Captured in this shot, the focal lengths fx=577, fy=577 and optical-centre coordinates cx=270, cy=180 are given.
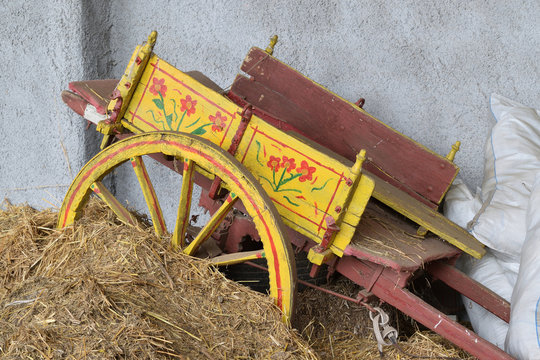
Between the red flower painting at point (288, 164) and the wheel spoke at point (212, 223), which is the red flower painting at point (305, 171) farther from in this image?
the wheel spoke at point (212, 223)

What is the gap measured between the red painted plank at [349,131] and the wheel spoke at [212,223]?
1014 millimetres

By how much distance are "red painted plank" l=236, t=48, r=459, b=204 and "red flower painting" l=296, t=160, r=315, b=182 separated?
0.90 metres

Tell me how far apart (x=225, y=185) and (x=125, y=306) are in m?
0.61

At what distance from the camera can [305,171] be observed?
2252 mm

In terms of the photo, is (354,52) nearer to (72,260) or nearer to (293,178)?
(293,178)

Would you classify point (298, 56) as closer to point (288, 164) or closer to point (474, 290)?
point (288, 164)

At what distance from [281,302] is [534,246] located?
1.07 meters

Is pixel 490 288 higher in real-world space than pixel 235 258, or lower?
higher

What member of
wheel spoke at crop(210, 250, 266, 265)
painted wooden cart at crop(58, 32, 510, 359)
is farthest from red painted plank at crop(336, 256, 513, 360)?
wheel spoke at crop(210, 250, 266, 265)

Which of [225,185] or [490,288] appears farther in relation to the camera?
[490,288]

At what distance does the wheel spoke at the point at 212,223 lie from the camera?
227 centimetres

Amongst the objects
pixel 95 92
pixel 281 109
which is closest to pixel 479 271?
pixel 281 109

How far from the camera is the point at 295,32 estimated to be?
362 cm

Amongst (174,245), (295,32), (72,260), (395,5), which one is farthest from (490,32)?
(72,260)
